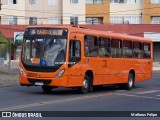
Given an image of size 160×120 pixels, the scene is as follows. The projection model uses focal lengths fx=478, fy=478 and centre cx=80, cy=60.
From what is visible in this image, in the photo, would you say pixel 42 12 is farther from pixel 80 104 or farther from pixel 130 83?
pixel 80 104

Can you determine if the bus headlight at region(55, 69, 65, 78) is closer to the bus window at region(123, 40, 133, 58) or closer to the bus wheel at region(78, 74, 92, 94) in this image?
the bus wheel at region(78, 74, 92, 94)

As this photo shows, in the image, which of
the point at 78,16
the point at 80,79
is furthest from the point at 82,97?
the point at 78,16

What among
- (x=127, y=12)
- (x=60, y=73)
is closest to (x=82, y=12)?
(x=127, y=12)

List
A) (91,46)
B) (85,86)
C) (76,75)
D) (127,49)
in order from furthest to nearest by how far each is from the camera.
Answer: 1. (127,49)
2. (91,46)
3. (85,86)
4. (76,75)

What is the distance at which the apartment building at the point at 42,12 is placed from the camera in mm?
64312

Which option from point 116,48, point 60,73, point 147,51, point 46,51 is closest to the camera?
point 60,73

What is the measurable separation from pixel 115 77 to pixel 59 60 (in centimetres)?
490

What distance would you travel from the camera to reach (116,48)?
23688 millimetres

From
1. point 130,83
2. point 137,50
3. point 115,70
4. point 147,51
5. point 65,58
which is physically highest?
point 65,58

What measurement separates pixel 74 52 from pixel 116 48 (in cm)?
425

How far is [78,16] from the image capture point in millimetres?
65250

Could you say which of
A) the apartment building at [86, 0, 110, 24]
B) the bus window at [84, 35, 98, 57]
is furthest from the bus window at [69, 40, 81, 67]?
the apartment building at [86, 0, 110, 24]

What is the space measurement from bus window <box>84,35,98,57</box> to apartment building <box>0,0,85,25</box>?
43.7 meters

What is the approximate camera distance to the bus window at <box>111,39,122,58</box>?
23281 millimetres
